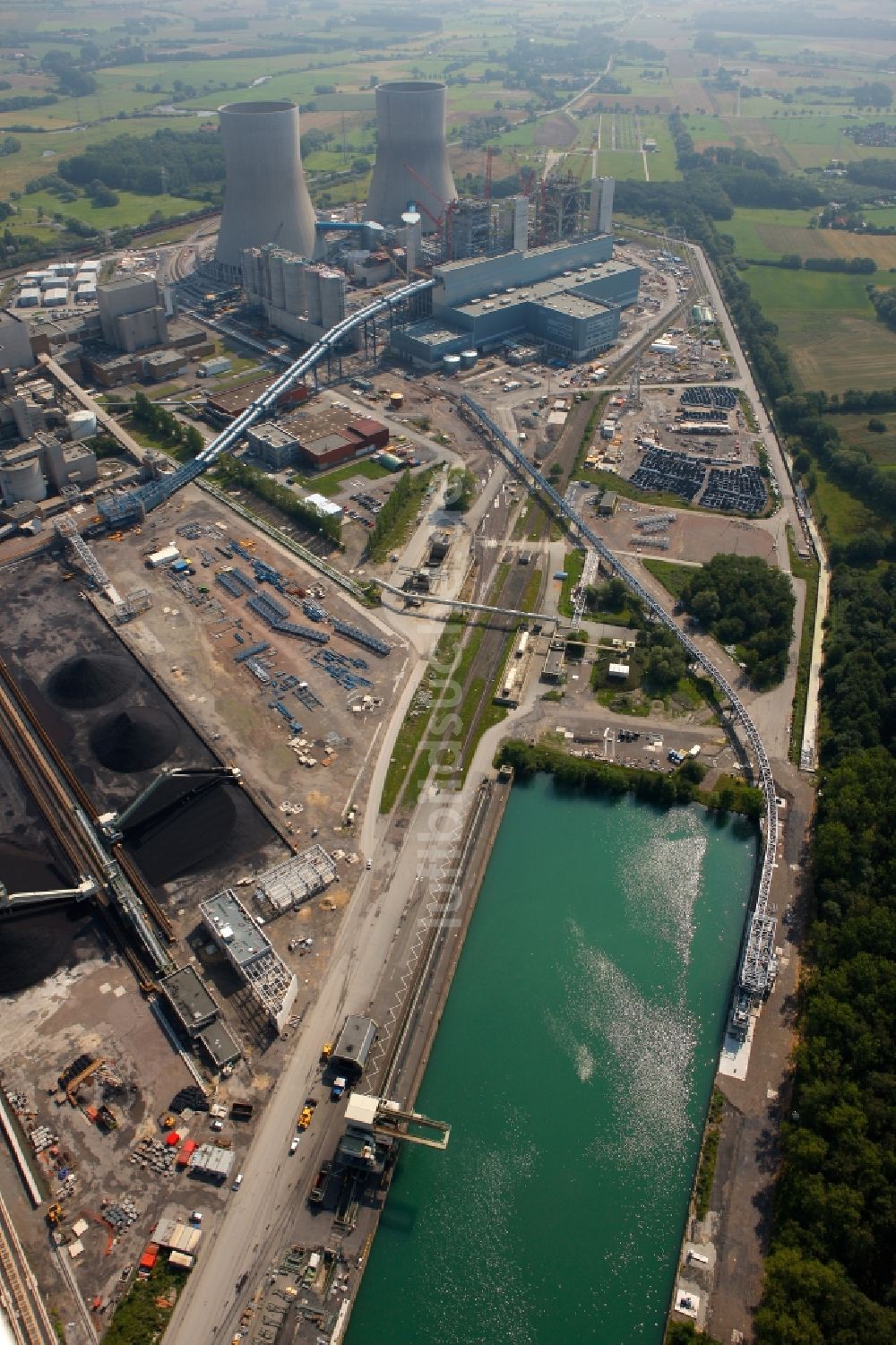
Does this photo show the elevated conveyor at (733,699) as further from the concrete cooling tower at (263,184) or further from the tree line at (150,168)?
the tree line at (150,168)

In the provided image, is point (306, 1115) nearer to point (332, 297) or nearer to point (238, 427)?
point (238, 427)

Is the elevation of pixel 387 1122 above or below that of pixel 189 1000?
below

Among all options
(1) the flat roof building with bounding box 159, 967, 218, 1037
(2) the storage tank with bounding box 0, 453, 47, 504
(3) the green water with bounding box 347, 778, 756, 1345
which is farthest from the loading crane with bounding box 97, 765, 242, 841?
(2) the storage tank with bounding box 0, 453, 47, 504

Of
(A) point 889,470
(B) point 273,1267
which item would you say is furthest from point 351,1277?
(A) point 889,470

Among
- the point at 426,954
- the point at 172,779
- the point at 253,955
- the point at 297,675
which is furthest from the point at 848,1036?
the point at 297,675

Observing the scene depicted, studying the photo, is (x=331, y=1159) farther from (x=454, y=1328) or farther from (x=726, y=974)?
(x=726, y=974)

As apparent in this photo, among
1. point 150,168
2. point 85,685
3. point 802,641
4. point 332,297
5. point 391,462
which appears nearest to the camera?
point 85,685

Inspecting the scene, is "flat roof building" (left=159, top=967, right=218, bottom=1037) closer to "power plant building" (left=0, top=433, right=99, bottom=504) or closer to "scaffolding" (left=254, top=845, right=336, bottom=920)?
"scaffolding" (left=254, top=845, right=336, bottom=920)
